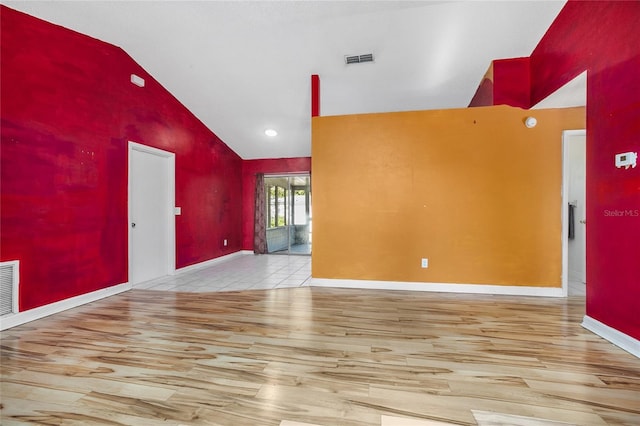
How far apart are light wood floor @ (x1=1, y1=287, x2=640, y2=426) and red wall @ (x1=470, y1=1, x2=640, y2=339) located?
0.40 meters

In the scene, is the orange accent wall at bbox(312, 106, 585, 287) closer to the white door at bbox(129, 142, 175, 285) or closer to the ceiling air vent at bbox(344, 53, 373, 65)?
the ceiling air vent at bbox(344, 53, 373, 65)

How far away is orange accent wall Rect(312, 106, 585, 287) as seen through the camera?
137 inches

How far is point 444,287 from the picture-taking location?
369 cm

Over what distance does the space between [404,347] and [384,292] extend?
1538mm

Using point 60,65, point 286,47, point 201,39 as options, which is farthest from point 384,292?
point 60,65

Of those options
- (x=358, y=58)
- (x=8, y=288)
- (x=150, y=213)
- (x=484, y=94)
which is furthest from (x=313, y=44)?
(x=8, y=288)

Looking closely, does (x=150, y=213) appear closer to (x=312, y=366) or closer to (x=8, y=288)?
(x=8, y=288)

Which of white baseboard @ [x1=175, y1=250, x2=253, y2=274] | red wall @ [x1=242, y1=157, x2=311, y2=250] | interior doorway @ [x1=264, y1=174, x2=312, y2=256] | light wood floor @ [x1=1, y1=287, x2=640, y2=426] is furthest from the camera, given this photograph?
interior doorway @ [x1=264, y1=174, x2=312, y2=256]

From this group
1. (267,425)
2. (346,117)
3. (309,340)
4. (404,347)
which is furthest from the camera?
(346,117)

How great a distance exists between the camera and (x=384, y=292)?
146 inches

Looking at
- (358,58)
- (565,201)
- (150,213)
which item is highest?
(358,58)

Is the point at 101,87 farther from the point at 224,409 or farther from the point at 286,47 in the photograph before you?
the point at 224,409

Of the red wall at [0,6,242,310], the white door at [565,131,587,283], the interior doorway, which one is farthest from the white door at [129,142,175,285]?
the white door at [565,131,587,283]

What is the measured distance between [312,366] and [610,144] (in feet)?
9.90
